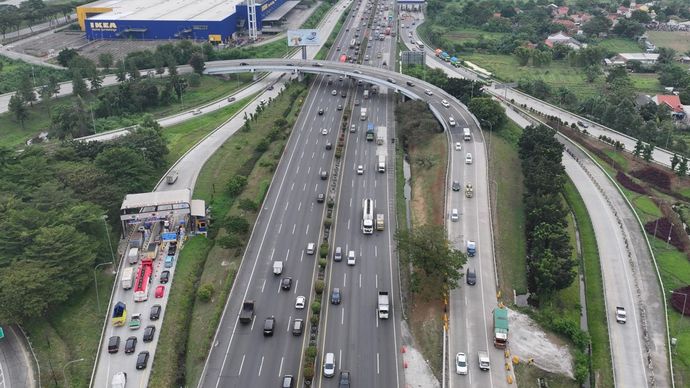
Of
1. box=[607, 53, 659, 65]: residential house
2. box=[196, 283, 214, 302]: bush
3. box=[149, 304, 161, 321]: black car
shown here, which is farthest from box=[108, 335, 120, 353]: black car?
box=[607, 53, 659, 65]: residential house

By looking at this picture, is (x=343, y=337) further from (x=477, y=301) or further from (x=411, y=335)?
(x=477, y=301)

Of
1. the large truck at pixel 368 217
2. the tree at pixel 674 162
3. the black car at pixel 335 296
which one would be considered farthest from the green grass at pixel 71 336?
the tree at pixel 674 162

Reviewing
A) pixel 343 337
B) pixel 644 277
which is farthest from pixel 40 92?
pixel 644 277

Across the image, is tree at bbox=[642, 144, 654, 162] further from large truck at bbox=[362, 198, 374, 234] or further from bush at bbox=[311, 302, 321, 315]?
bush at bbox=[311, 302, 321, 315]

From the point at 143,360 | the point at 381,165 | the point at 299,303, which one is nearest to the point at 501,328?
the point at 299,303

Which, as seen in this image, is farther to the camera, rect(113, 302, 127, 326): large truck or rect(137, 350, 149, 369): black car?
rect(113, 302, 127, 326): large truck

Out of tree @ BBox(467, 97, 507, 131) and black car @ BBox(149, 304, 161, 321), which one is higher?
tree @ BBox(467, 97, 507, 131)

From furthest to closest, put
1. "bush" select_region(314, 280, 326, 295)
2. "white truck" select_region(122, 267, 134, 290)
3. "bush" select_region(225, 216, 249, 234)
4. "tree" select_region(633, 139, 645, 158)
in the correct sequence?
"tree" select_region(633, 139, 645, 158)
"bush" select_region(225, 216, 249, 234)
"white truck" select_region(122, 267, 134, 290)
"bush" select_region(314, 280, 326, 295)
